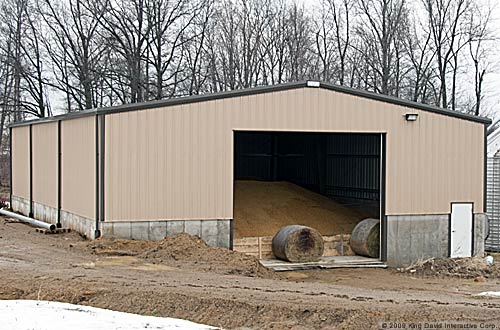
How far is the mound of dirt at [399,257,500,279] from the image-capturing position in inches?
863

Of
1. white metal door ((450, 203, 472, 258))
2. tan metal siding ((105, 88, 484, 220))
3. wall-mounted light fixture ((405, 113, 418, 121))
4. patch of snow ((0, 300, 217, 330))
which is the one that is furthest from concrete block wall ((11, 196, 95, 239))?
white metal door ((450, 203, 472, 258))

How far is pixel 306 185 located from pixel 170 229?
10259 mm

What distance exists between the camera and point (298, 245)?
21.5 metres

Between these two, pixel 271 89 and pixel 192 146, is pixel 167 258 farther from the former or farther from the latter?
pixel 271 89

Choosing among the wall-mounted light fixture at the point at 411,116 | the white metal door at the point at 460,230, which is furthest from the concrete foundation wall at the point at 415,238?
the wall-mounted light fixture at the point at 411,116

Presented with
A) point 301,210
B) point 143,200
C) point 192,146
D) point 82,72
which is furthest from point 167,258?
point 82,72

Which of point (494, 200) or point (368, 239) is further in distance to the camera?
point (494, 200)

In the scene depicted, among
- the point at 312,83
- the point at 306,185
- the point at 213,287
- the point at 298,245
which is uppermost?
the point at 312,83

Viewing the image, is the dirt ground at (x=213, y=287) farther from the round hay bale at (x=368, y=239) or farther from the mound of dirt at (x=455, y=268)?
the round hay bale at (x=368, y=239)

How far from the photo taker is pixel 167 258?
18.7 meters

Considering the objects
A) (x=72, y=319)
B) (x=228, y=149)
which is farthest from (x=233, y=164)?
(x=72, y=319)

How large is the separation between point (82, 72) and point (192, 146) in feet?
97.2

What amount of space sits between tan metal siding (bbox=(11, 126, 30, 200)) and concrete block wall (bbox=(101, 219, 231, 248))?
10.5 m

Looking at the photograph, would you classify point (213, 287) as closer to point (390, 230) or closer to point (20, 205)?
point (390, 230)
